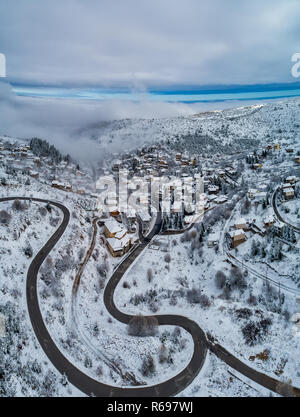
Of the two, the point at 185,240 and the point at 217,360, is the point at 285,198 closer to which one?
the point at 185,240

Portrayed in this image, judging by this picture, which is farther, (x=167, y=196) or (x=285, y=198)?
(x=167, y=196)

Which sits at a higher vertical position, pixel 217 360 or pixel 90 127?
pixel 90 127

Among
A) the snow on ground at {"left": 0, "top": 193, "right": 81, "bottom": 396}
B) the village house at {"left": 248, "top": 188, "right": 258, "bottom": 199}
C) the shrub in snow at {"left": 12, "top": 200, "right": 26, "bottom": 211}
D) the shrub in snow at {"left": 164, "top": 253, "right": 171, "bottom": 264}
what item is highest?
the village house at {"left": 248, "top": 188, "right": 258, "bottom": 199}

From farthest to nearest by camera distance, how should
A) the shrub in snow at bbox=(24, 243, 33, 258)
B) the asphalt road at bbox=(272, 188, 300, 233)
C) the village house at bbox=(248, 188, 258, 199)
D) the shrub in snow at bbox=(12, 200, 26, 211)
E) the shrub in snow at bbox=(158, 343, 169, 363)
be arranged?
the village house at bbox=(248, 188, 258, 199) → the asphalt road at bbox=(272, 188, 300, 233) → the shrub in snow at bbox=(12, 200, 26, 211) → the shrub in snow at bbox=(24, 243, 33, 258) → the shrub in snow at bbox=(158, 343, 169, 363)

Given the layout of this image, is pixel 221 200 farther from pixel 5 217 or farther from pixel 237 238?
pixel 5 217

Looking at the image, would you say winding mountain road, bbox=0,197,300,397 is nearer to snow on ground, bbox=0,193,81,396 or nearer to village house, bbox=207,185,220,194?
snow on ground, bbox=0,193,81,396

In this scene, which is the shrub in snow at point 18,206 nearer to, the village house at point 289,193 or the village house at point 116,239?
the village house at point 116,239

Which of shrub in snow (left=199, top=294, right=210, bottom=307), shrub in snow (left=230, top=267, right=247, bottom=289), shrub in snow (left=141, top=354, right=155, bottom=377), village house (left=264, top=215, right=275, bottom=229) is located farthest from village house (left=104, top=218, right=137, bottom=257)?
village house (left=264, top=215, right=275, bottom=229)

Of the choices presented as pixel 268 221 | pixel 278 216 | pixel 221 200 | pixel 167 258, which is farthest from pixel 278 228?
pixel 221 200
